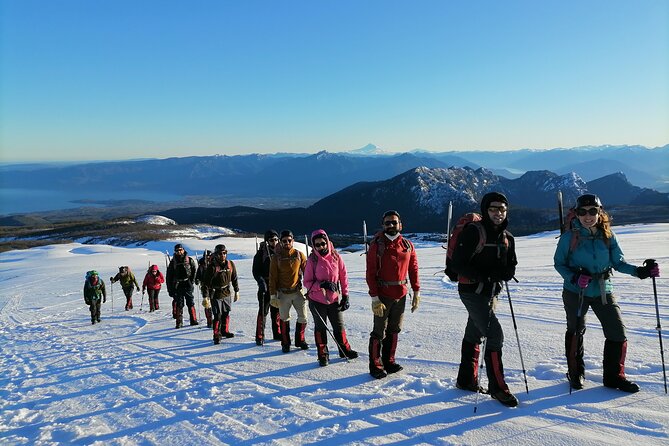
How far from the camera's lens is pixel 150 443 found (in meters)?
4.66

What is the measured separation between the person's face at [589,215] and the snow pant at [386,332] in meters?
2.44

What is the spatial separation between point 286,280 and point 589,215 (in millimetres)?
4696

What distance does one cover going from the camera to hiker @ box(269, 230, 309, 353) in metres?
7.28

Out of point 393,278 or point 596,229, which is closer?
point 596,229

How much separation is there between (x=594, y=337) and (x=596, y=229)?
10.8 feet

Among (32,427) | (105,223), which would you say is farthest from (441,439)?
(105,223)

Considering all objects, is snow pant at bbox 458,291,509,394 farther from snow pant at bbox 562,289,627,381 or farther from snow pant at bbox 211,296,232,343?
snow pant at bbox 211,296,232,343

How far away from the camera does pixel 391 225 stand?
5.68 m

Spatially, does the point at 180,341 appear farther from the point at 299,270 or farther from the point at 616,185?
the point at 616,185

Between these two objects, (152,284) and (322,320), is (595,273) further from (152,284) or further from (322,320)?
(152,284)

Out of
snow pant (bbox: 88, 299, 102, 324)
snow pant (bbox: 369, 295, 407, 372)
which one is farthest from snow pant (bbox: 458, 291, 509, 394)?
snow pant (bbox: 88, 299, 102, 324)

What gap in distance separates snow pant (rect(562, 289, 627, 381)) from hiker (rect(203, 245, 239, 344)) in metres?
6.51

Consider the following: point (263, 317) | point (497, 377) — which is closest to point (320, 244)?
point (263, 317)

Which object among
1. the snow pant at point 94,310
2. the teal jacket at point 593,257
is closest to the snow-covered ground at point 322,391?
the teal jacket at point 593,257
